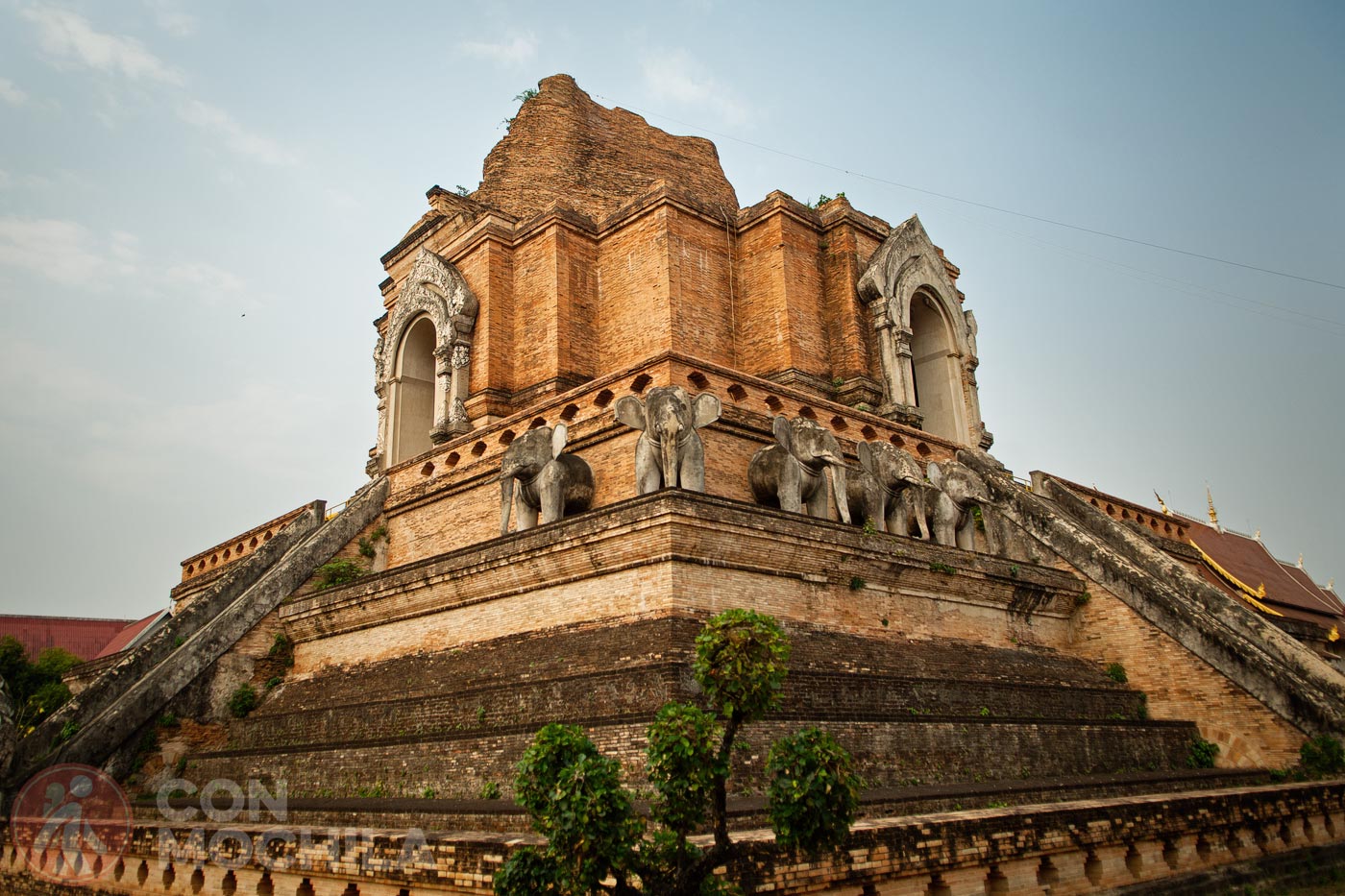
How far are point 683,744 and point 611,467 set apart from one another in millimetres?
8451

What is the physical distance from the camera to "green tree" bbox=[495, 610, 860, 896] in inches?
175

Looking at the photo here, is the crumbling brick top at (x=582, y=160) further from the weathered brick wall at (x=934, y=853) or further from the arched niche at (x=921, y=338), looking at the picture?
the weathered brick wall at (x=934, y=853)

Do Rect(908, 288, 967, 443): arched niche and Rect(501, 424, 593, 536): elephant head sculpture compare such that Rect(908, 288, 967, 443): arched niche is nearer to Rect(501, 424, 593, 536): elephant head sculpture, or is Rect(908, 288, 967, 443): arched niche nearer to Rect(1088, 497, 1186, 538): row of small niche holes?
Rect(1088, 497, 1186, 538): row of small niche holes

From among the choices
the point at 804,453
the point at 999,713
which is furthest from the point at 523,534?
the point at 999,713

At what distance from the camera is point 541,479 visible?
12.2 metres

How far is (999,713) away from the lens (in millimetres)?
10008

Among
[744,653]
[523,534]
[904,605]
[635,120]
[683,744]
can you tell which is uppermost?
[635,120]

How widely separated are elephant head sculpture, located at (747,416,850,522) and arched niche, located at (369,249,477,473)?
5.89 metres

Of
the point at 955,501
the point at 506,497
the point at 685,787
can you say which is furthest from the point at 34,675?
the point at 685,787

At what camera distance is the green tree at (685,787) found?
4.46m

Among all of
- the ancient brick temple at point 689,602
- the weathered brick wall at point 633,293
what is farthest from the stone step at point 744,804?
the weathered brick wall at point 633,293

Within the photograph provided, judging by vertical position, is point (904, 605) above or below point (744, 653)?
above

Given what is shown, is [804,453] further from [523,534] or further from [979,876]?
[979,876]

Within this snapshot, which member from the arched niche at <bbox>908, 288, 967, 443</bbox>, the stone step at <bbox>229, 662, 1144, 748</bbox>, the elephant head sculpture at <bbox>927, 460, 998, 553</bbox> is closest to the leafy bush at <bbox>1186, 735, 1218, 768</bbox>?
the stone step at <bbox>229, 662, 1144, 748</bbox>
